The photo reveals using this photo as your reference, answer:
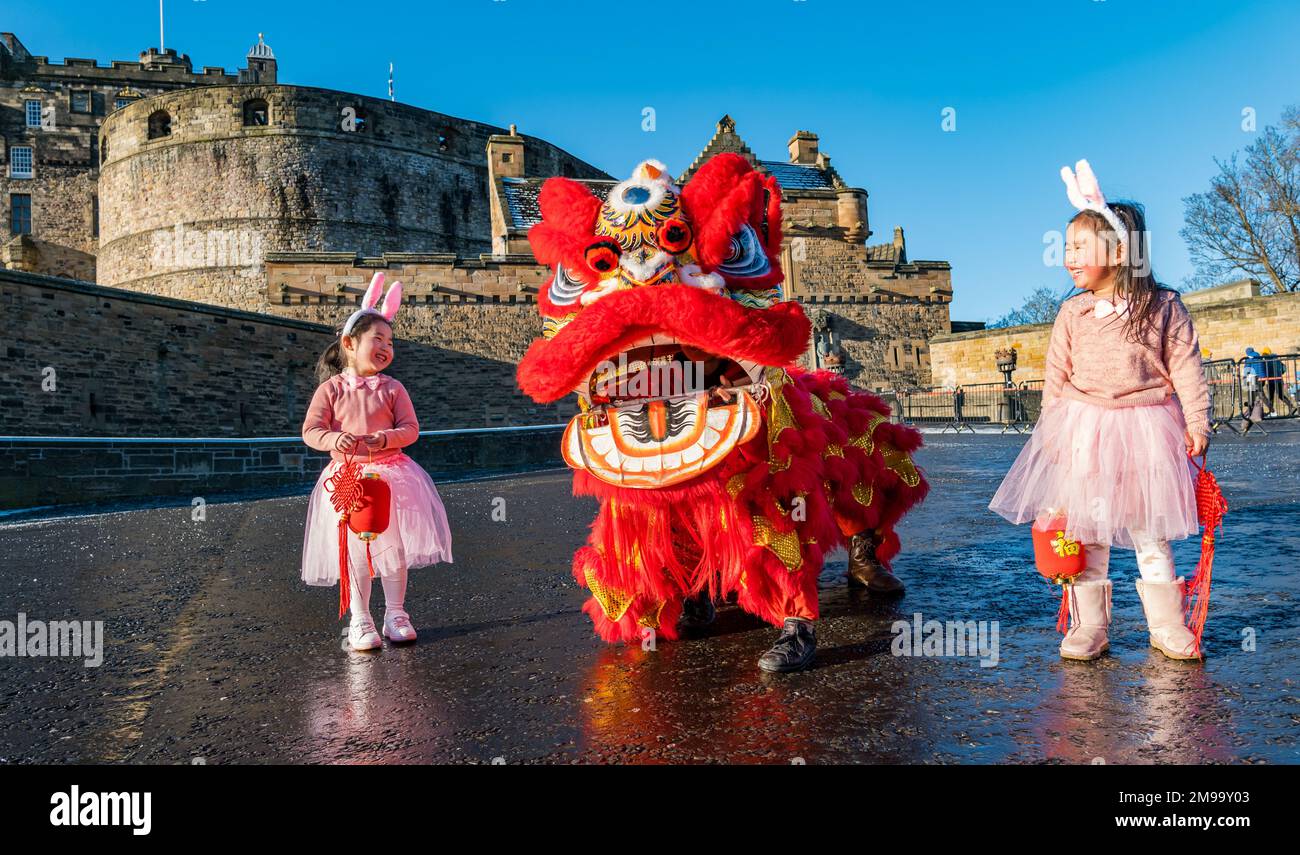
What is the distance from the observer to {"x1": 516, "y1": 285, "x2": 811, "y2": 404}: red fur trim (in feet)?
9.53

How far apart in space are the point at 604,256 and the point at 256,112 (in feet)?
149

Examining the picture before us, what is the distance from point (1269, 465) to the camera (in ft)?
Result: 30.2

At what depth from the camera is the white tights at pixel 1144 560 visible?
291cm

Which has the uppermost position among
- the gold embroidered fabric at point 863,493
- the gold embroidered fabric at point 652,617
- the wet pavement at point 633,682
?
the gold embroidered fabric at point 863,493

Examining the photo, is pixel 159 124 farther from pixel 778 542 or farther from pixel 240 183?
pixel 778 542

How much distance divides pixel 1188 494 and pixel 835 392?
5.38 feet

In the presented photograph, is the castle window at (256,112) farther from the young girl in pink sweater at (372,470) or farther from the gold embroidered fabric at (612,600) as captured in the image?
the gold embroidered fabric at (612,600)

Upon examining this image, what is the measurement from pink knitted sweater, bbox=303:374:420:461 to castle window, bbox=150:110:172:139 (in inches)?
1787

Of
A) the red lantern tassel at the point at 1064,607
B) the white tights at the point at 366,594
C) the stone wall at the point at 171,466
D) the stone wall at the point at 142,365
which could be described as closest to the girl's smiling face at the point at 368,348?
the white tights at the point at 366,594

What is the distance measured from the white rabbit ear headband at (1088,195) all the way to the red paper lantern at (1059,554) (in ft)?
3.25

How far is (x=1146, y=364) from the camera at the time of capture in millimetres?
2922

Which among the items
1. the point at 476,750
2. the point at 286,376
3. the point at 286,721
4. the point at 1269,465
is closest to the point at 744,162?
the point at 476,750

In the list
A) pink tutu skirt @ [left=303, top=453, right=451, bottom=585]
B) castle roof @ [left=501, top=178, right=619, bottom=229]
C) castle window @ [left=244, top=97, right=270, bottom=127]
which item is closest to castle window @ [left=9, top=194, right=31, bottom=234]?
castle window @ [left=244, top=97, right=270, bottom=127]

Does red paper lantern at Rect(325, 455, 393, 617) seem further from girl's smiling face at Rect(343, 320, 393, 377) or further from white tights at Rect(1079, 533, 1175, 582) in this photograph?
white tights at Rect(1079, 533, 1175, 582)
